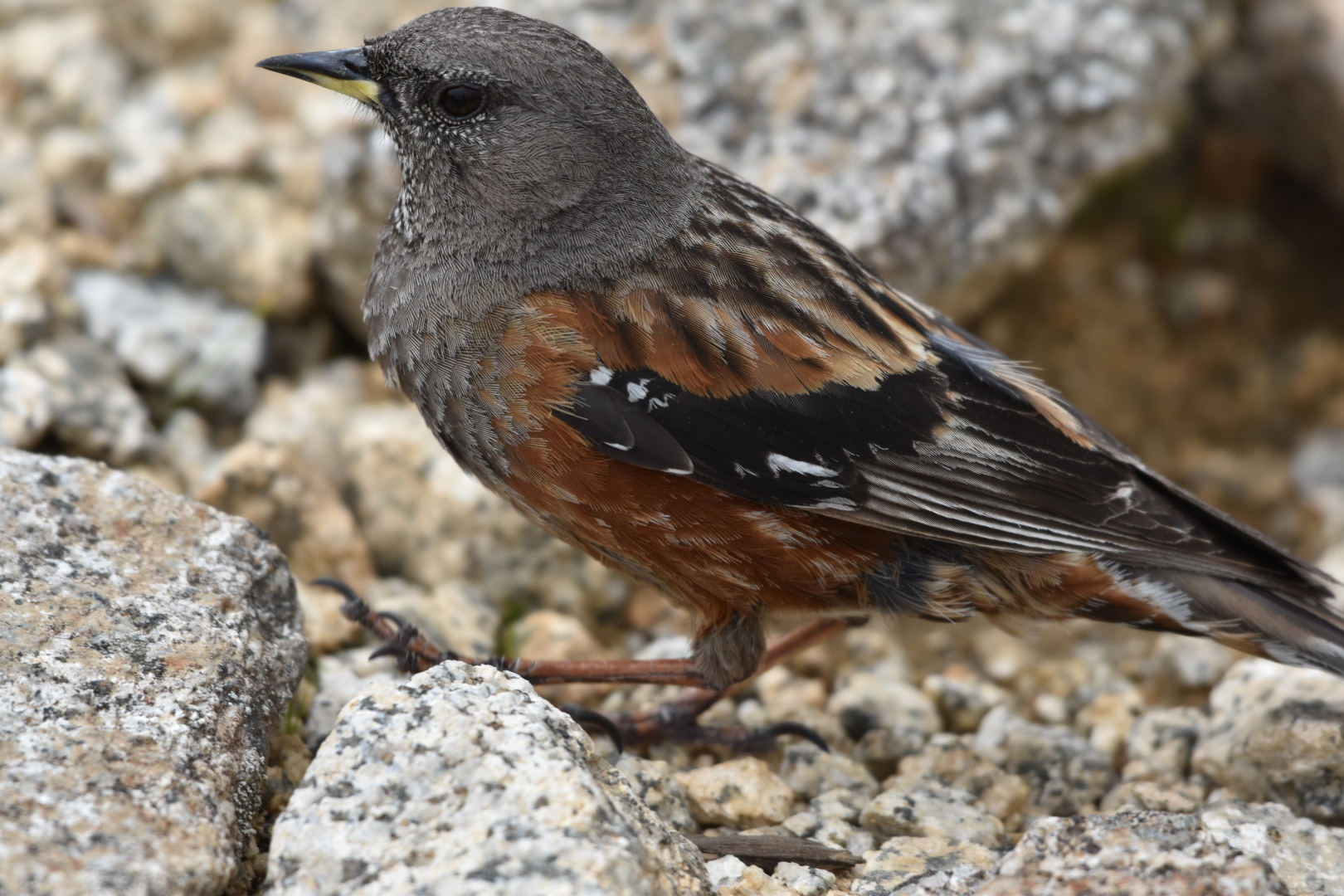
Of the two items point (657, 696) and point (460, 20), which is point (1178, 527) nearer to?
point (657, 696)

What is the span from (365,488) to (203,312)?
1342 mm

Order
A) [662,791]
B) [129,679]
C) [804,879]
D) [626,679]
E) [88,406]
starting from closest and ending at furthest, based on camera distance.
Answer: [129,679]
[804,879]
[662,791]
[626,679]
[88,406]

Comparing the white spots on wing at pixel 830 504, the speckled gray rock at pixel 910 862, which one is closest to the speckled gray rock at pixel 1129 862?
the speckled gray rock at pixel 910 862

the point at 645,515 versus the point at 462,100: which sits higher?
the point at 462,100

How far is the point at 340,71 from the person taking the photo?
15.7ft

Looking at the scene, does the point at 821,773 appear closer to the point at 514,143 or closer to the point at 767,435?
the point at 767,435

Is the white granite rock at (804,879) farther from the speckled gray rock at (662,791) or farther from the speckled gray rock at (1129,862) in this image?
the speckled gray rock at (1129,862)

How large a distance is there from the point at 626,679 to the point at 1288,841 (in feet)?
7.30

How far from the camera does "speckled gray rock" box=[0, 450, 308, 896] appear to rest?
120 inches

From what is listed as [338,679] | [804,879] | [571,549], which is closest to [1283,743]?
[804,879]

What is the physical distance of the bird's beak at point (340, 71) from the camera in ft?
15.6

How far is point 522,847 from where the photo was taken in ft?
9.74

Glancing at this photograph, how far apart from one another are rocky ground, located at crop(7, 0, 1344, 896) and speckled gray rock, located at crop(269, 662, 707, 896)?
0.04 feet

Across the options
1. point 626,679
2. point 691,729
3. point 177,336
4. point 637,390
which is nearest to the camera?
point 637,390
